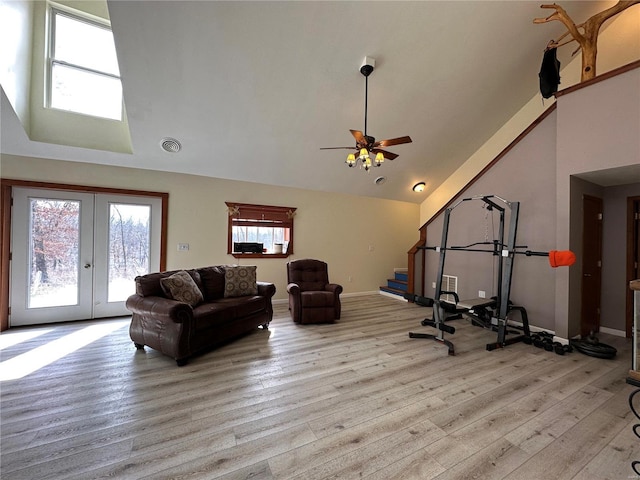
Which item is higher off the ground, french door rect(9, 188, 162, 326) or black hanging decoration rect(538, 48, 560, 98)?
black hanging decoration rect(538, 48, 560, 98)

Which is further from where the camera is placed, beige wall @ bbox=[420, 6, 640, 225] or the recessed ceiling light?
the recessed ceiling light

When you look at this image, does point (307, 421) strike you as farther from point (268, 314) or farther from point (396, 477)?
point (268, 314)

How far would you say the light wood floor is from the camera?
156cm

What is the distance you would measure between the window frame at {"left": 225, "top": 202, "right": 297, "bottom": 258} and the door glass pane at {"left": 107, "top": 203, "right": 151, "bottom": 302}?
1374 millimetres

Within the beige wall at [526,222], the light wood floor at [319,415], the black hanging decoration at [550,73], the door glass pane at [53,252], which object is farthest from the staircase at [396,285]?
the door glass pane at [53,252]

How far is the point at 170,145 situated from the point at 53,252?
2410 millimetres

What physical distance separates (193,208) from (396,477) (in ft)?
15.9

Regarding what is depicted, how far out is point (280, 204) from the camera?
560cm

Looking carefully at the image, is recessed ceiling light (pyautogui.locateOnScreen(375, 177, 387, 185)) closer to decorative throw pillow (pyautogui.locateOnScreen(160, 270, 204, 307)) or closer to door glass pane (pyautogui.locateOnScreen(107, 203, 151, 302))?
decorative throw pillow (pyautogui.locateOnScreen(160, 270, 204, 307))

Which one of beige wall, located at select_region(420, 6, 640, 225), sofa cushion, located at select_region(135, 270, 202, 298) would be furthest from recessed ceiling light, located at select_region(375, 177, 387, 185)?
sofa cushion, located at select_region(135, 270, 202, 298)

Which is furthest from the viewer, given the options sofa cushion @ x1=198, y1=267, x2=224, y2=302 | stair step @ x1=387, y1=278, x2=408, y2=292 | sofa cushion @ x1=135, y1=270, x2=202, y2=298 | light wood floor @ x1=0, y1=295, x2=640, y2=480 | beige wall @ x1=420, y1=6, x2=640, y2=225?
stair step @ x1=387, y1=278, x2=408, y2=292

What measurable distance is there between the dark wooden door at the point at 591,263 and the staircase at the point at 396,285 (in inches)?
119

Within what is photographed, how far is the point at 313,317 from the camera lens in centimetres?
422

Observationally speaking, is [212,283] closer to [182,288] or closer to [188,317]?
[182,288]
